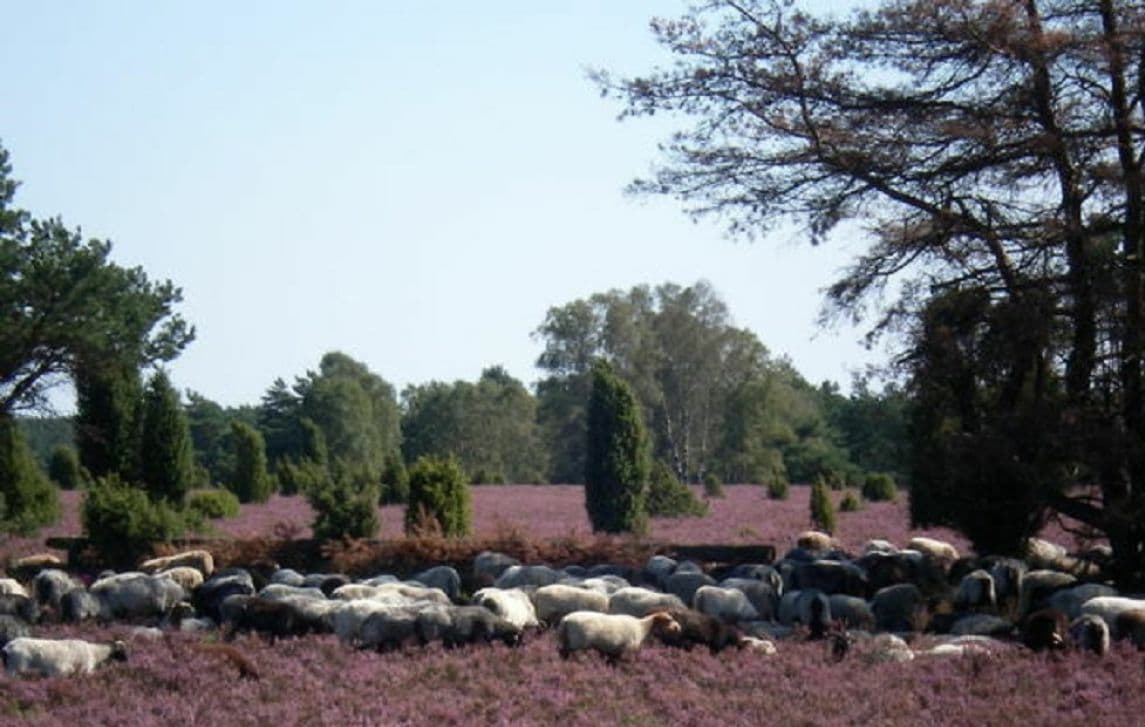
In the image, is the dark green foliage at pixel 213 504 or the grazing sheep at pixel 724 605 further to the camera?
the dark green foliage at pixel 213 504

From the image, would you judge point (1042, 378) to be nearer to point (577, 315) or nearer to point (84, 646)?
point (84, 646)

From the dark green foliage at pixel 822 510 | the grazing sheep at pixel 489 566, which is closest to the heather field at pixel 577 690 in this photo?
the grazing sheep at pixel 489 566

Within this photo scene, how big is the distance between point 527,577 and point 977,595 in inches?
238

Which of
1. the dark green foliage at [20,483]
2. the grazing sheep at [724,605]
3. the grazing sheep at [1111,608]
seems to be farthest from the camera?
the dark green foliage at [20,483]

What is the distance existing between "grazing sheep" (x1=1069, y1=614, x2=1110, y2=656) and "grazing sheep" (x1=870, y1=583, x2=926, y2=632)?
2.95 m

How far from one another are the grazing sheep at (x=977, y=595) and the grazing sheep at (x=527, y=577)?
17.6 ft

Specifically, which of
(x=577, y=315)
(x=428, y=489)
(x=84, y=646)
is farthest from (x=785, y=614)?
(x=577, y=315)

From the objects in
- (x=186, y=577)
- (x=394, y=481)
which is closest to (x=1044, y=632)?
(x=186, y=577)

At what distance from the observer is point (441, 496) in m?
31.1

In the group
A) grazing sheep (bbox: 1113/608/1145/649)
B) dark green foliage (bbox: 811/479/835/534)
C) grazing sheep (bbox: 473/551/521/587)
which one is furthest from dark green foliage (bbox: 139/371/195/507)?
grazing sheep (bbox: 1113/608/1145/649)

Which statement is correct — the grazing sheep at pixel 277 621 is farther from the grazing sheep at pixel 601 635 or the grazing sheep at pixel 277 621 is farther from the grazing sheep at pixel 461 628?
the grazing sheep at pixel 601 635

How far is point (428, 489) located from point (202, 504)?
42.9 feet

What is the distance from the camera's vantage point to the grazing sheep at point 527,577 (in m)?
21.9

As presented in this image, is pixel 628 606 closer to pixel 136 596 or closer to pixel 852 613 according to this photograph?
pixel 852 613
